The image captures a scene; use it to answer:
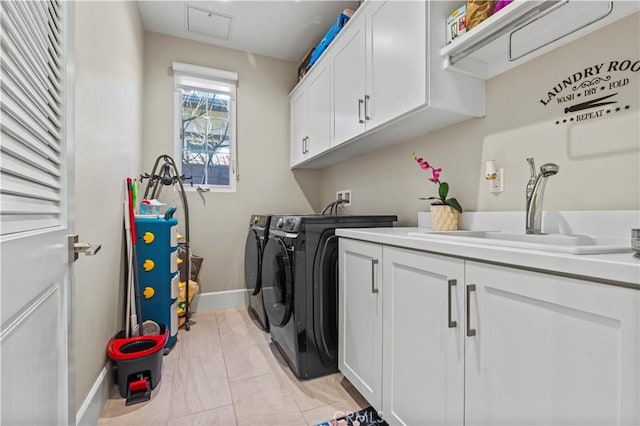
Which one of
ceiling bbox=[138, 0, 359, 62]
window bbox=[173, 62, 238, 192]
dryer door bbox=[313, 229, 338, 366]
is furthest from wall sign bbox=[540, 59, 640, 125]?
window bbox=[173, 62, 238, 192]

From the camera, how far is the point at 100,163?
1509mm

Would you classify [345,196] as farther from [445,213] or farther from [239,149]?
[445,213]

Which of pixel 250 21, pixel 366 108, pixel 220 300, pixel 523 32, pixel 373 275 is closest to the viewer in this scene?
pixel 523 32

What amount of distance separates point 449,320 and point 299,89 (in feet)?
8.64

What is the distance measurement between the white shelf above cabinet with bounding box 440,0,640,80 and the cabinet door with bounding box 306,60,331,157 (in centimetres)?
110

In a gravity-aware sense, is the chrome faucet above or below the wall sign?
below

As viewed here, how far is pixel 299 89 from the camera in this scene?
9.73 ft

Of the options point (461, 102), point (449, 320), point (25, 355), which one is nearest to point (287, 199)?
point (461, 102)

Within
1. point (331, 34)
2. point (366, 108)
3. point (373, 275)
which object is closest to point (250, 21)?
point (331, 34)

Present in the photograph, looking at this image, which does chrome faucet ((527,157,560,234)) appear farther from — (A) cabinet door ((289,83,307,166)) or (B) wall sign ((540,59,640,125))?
(A) cabinet door ((289,83,307,166))

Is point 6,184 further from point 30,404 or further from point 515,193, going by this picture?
point 515,193

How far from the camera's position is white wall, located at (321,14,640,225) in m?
1.02

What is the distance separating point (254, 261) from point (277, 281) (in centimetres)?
63

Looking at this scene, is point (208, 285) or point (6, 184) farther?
point (208, 285)
